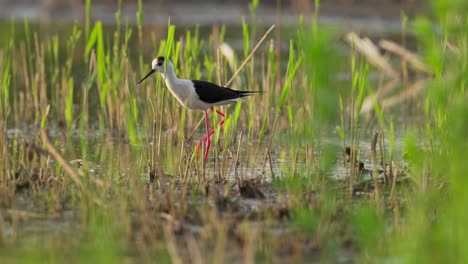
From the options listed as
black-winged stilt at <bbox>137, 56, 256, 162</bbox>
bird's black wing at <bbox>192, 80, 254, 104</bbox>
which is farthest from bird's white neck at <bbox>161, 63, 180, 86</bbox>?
bird's black wing at <bbox>192, 80, 254, 104</bbox>

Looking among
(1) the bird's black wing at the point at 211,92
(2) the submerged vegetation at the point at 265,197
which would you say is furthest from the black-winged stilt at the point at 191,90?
(2) the submerged vegetation at the point at 265,197

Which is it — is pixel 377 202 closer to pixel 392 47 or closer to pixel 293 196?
pixel 293 196

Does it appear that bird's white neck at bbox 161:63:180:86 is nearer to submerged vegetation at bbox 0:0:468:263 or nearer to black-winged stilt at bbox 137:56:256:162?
black-winged stilt at bbox 137:56:256:162

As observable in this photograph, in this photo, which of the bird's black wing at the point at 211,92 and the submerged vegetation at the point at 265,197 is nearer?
the submerged vegetation at the point at 265,197

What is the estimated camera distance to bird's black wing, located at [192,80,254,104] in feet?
25.7

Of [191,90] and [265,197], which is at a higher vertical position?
[191,90]

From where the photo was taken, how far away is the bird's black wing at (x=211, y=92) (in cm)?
784

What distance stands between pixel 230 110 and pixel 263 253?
4.90 m

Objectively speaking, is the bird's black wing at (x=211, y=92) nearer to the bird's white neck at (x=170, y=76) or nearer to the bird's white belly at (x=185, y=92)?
the bird's white belly at (x=185, y=92)

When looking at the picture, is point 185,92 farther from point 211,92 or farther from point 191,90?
point 211,92

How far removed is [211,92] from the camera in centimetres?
789

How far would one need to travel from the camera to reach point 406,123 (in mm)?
10047

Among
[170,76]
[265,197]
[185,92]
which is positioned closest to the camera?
[265,197]

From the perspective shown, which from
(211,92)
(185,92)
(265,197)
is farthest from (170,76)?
(265,197)
